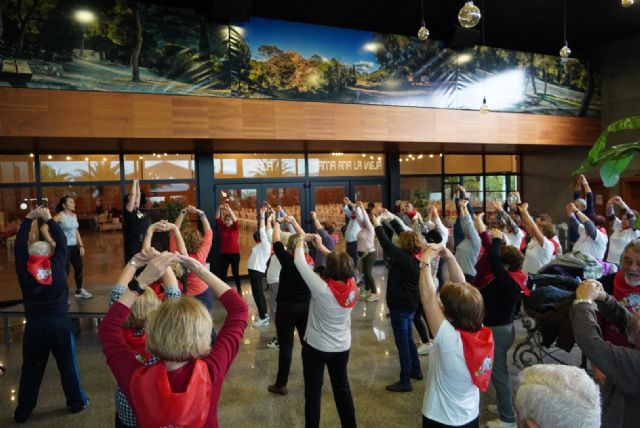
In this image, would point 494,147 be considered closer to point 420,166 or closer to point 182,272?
point 420,166

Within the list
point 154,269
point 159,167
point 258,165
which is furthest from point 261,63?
point 154,269

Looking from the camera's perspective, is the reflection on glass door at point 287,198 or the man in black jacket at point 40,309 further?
the reflection on glass door at point 287,198

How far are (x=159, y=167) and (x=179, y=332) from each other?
7.97 m

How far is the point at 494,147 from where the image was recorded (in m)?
11.5

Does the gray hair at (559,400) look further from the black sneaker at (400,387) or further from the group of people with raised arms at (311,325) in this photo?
the black sneaker at (400,387)

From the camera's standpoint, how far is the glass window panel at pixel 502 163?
492 inches

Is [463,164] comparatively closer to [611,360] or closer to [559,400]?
[611,360]

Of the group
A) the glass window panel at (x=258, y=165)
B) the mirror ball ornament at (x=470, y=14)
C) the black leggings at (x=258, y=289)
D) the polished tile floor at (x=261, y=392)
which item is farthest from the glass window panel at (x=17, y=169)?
the mirror ball ornament at (x=470, y=14)

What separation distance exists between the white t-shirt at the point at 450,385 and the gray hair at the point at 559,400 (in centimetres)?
81

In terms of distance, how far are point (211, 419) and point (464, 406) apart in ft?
4.47

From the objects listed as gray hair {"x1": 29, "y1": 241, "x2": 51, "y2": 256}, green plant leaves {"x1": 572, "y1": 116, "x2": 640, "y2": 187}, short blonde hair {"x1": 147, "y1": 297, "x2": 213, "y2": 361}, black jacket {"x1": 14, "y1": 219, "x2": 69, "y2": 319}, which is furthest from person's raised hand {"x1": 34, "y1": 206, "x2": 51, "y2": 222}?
green plant leaves {"x1": 572, "y1": 116, "x2": 640, "y2": 187}

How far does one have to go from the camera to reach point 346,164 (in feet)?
34.4

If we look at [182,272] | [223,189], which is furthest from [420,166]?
[182,272]

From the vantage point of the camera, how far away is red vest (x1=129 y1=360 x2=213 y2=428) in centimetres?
147
